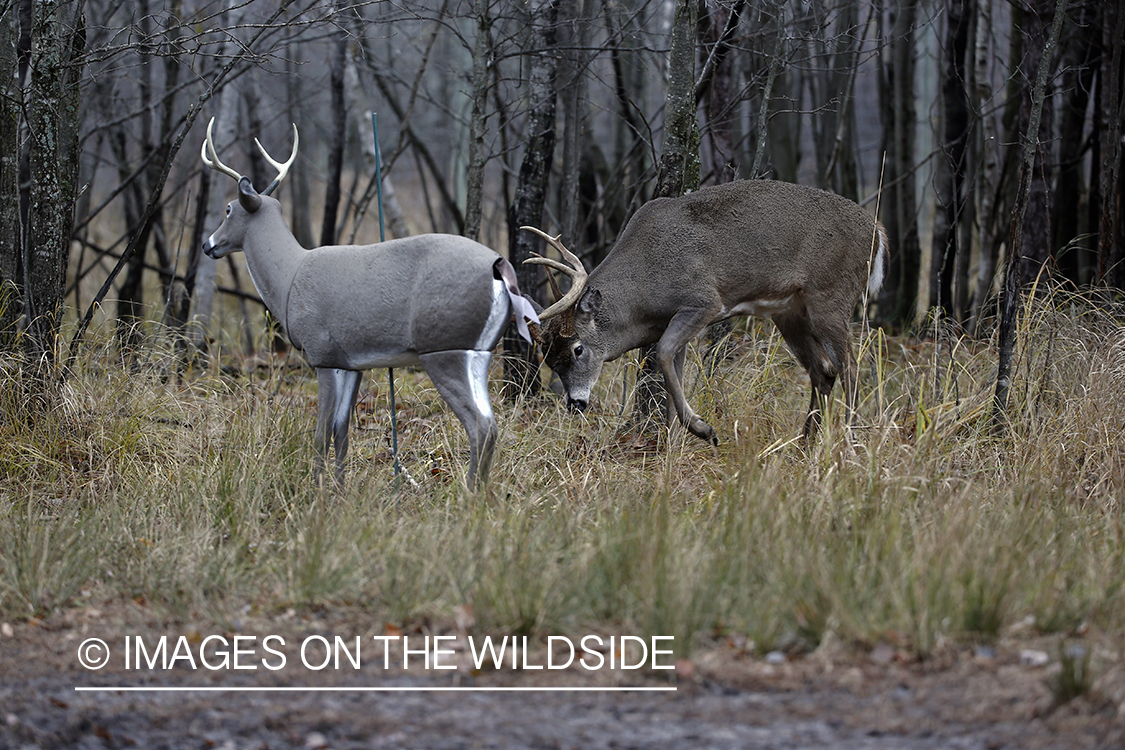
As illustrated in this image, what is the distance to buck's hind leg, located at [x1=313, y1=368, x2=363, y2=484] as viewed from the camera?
17.9 feet

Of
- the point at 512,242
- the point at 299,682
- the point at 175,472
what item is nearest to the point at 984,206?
the point at 512,242

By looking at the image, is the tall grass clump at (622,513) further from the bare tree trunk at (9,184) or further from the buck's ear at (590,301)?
the buck's ear at (590,301)

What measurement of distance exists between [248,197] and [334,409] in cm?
114

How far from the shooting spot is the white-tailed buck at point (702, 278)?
6.22m

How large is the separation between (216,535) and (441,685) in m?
1.86

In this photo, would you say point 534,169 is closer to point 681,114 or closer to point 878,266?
point 681,114

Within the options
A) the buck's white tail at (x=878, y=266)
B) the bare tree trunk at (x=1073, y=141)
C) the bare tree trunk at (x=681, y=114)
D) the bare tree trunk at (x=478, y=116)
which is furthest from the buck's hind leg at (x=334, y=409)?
the bare tree trunk at (x=1073, y=141)

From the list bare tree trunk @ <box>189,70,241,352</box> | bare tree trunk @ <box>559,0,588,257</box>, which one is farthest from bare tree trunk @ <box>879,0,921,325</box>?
bare tree trunk @ <box>189,70,241,352</box>

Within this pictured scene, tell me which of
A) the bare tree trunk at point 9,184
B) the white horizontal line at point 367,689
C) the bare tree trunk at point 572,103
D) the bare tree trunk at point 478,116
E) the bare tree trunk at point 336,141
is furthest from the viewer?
the bare tree trunk at point 336,141

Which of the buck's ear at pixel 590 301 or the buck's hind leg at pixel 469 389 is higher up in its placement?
the buck's ear at pixel 590 301

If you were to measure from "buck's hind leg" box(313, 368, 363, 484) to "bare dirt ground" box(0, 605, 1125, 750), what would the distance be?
5.11ft

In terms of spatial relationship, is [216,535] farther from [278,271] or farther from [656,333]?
[656,333]

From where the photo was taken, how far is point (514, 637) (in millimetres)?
4125

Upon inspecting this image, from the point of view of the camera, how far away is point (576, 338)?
6332 millimetres
